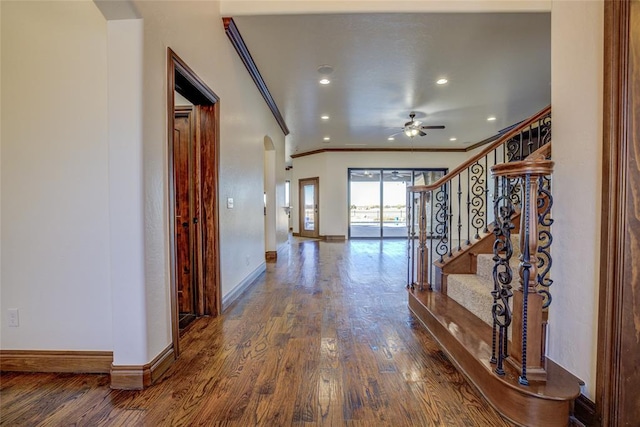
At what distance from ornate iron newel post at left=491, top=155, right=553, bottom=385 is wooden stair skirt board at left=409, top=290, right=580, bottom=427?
60 millimetres

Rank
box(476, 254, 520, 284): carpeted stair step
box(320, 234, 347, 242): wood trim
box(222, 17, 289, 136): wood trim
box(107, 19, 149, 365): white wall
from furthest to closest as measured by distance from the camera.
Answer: box(320, 234, 347, 242): wood trim → box(222, 17, 289, 136): wood trim → box(476, 254, 520, 284): carpeted stair step → box(107, 19, 149, 365): white wall

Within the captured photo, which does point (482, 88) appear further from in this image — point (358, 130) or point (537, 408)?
point (537, 408)

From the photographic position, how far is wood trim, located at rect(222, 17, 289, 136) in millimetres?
3014

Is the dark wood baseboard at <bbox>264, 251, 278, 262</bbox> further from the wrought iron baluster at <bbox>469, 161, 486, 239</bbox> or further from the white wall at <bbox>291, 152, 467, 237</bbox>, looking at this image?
the white wall at <bbox>291, 152, 467, 237</bbox>

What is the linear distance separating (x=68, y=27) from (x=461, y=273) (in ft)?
11.2

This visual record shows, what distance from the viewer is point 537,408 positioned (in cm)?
134

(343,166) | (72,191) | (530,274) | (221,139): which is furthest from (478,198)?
(343,166)

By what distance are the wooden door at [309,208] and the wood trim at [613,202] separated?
8.49m

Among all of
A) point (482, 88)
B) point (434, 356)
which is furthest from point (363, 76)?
point (434, 356)

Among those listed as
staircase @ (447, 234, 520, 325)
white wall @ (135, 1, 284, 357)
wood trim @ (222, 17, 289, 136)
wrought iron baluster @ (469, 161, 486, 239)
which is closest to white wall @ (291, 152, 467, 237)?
wood trim @ (222, 17, 289, 136)

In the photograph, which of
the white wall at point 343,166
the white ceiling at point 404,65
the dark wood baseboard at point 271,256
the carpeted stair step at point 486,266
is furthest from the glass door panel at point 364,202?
the carpeted stair step at point 486,266

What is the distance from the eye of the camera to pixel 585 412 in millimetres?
1373

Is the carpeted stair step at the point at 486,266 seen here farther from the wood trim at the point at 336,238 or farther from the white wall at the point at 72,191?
the wood trim at the point at 336,238

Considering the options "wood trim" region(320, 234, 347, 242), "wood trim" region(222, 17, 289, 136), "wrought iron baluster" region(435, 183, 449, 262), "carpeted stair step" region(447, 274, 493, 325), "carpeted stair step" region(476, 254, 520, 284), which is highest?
"wood trim" region(222, 17, 289, 136)
